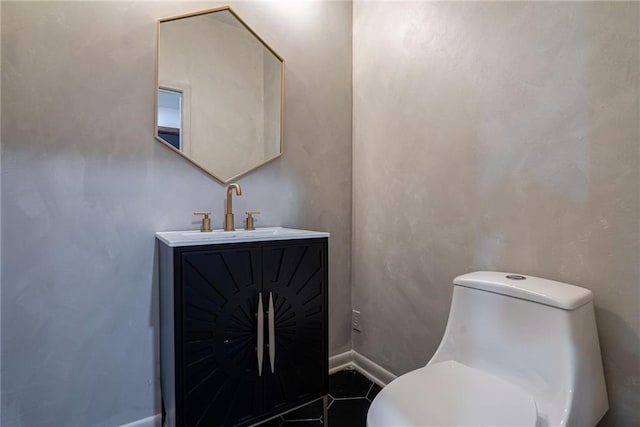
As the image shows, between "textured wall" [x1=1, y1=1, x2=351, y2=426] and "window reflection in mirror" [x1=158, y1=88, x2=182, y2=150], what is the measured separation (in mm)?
42

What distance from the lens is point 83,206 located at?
1.22 metres

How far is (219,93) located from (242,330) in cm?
108

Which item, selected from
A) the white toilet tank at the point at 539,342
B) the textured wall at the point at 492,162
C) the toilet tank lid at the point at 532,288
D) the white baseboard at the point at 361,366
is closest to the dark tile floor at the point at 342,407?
the white baseboard at the point at 361,366

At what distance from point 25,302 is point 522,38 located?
6.65 ft

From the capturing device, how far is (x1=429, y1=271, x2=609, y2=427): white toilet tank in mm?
860

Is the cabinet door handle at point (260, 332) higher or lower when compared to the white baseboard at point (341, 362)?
higher

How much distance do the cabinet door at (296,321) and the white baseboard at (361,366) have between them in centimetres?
49

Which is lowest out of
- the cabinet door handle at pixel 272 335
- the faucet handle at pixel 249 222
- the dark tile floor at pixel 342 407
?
the dark tile floor at pixel 342 407

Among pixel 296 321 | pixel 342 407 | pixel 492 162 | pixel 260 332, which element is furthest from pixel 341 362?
pixel 492 162

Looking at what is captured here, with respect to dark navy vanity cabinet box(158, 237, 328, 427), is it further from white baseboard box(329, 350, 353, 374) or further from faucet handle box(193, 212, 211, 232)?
white baseboard box(329, 350, 353, 374)

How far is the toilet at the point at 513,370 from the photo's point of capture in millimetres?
816

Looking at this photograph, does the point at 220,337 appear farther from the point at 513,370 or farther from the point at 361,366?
the point at 361,366

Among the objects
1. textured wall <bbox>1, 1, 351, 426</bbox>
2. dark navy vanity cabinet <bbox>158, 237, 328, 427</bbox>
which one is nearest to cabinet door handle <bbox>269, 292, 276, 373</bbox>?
dark navy vanity cabinet <bbox>158, 237, 328, 427</bbox>

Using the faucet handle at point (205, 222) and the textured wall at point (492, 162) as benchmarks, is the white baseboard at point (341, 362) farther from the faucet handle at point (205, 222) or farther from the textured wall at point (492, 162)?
the faucet handle at point (205, 222)
